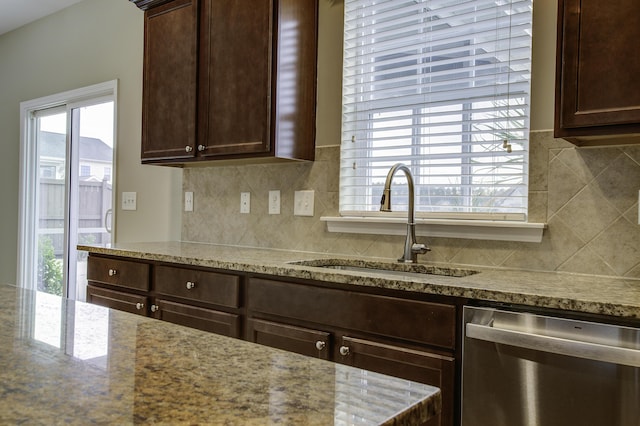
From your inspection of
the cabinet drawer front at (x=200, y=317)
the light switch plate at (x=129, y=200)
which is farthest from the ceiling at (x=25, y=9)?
the cabinet drawer front at (x=200, y=317)

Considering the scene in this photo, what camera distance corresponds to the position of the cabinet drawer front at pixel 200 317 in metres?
2.07

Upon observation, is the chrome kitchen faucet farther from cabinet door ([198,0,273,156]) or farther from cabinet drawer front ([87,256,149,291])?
cabinet drawer front ([87,256,149,291])

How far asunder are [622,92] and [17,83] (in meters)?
4.83

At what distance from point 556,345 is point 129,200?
3027 millimetres

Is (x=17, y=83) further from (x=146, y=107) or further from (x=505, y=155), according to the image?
(x=505, y=155)

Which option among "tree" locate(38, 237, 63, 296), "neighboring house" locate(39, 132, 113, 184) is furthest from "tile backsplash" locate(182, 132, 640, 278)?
"tree" locate(38, 237, 63, 296)

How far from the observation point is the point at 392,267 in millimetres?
2213

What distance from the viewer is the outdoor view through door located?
3.95m

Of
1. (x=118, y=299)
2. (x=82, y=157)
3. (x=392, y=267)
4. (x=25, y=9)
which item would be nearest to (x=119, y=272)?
(x=118, y=299)

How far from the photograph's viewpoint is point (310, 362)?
0.71 metres

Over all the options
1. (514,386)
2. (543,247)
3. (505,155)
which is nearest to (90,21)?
(505,155)

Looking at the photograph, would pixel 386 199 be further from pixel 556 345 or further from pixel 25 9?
pixel 25 9

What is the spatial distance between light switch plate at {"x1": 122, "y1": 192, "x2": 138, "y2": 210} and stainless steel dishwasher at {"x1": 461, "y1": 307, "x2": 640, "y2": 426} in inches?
107

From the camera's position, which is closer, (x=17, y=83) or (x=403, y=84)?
(x=403, y=84)
